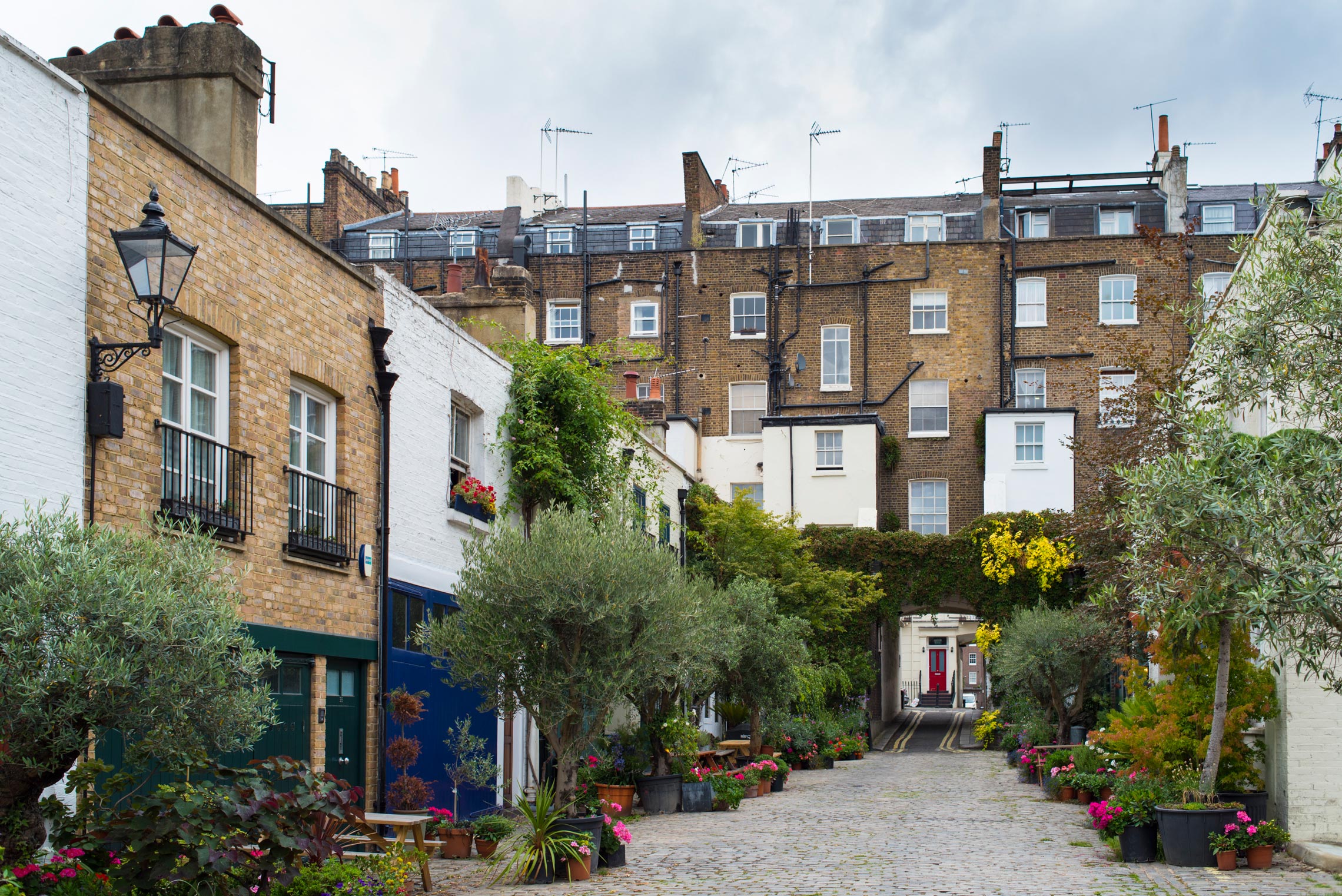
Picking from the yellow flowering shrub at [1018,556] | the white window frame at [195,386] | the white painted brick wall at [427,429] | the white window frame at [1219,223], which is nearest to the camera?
the white window frame at [195,386]

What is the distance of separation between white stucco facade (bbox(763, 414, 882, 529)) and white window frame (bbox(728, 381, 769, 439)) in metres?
2.83

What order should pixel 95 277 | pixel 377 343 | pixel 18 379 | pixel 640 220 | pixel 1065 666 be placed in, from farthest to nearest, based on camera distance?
pixel 640 220
pixel 1065 666
pixel 377 343
pixel 95 277
pixel 18 379

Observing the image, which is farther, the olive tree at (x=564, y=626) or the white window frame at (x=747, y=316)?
the white window frame at (x=747, y=316)

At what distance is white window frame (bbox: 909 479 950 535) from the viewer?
3847 centimetres

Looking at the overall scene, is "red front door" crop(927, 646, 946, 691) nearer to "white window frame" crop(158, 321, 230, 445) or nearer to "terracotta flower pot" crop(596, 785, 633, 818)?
"terracotta flower pot" crop(596, 785, 633, 818)

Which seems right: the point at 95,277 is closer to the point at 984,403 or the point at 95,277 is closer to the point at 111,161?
the point at 111,161

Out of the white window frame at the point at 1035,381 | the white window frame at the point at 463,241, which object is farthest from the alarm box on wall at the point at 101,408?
the white window frame at the point at 1035,381

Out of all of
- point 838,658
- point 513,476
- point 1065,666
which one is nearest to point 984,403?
point 838,658

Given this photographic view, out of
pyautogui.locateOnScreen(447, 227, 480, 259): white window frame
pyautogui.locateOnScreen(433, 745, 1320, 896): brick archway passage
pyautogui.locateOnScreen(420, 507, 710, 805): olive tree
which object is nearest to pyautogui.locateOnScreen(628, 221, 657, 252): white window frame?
pyautogui.locateOnScreen(447, 227, 480, 259): white window frame

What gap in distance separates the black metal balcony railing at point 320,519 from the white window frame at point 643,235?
29.5 meters

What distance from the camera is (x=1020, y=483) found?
36875mm

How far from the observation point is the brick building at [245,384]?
9.63 m

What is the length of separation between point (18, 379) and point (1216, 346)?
8448mm

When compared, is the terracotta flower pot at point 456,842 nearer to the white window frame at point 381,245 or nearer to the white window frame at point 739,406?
the white window frame at point 739,406
